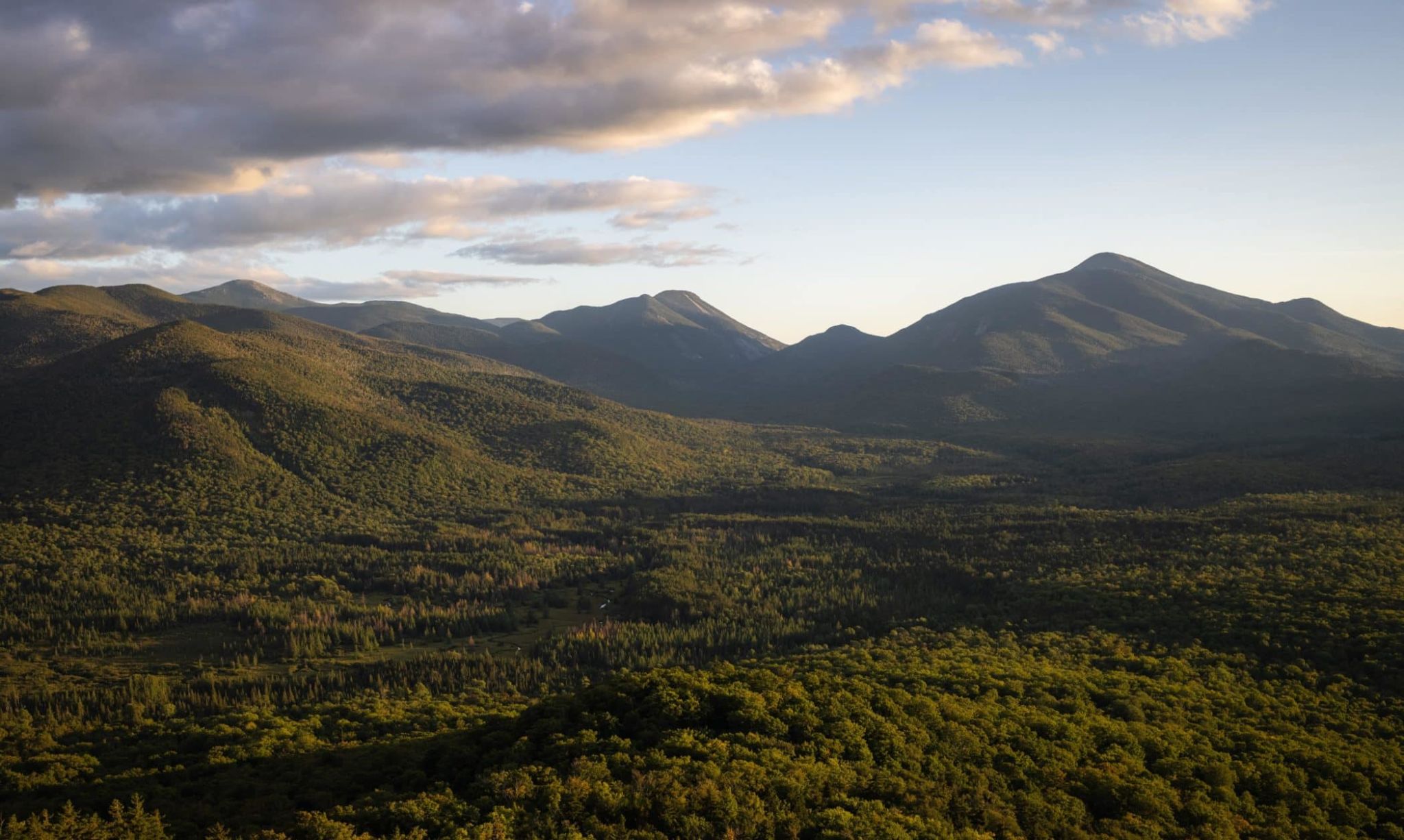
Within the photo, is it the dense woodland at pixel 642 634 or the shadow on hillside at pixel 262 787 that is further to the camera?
the dense woodland at pixel 642 634

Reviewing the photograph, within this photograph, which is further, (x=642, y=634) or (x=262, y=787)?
(x=642, y=634)

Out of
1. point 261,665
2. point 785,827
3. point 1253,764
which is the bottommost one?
point 261,665

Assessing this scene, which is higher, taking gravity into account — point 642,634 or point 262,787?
point 262,787

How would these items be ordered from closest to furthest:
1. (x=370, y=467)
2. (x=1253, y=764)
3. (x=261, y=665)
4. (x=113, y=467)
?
(x=1253, y=764) < (x=261, y=665) < (x=113, y=467) < (x=370, y=467)

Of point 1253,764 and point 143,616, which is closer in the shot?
point 1253,764

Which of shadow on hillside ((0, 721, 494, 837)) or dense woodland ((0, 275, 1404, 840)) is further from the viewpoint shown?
dense woodland ((0, 275, 1404, 840))

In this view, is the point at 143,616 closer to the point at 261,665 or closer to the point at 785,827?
the point at 261,665

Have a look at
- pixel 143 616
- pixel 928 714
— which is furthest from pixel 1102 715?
pixel 143 616

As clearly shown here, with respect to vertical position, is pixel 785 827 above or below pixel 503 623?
above
